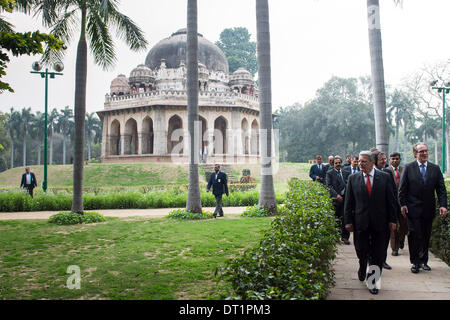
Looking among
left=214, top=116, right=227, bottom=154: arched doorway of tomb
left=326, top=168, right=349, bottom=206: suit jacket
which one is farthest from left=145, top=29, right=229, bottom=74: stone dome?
left=326, top=168, right=349, bottom=206: suit jacket

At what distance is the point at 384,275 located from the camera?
511 cm

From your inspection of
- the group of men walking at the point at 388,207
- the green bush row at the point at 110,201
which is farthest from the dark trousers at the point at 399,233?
the green bush row at the point at 110,201

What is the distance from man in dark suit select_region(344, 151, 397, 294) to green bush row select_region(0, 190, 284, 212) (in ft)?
36.9

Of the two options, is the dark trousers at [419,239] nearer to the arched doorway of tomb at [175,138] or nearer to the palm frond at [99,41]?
the palm frond at [99,41]

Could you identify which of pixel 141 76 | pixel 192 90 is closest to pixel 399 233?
pixel 192 90

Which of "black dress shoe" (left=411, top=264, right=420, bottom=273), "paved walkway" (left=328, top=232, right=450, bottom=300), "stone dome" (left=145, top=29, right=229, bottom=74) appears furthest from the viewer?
"stone dome" (left=145, top=29, right=229, bottom=74)

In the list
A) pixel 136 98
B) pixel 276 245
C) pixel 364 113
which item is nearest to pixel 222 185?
pixel 276 245

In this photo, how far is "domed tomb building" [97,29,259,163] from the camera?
32.9 m

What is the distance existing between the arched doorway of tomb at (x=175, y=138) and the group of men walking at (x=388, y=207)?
28.4 m

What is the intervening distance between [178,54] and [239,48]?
2579cm

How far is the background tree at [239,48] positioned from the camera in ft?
190

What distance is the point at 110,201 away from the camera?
15453 mm

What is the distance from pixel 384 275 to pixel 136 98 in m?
31.7

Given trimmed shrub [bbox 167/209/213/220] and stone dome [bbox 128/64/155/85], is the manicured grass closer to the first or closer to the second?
trimmed shrub [bbox 167/209/213/220]
